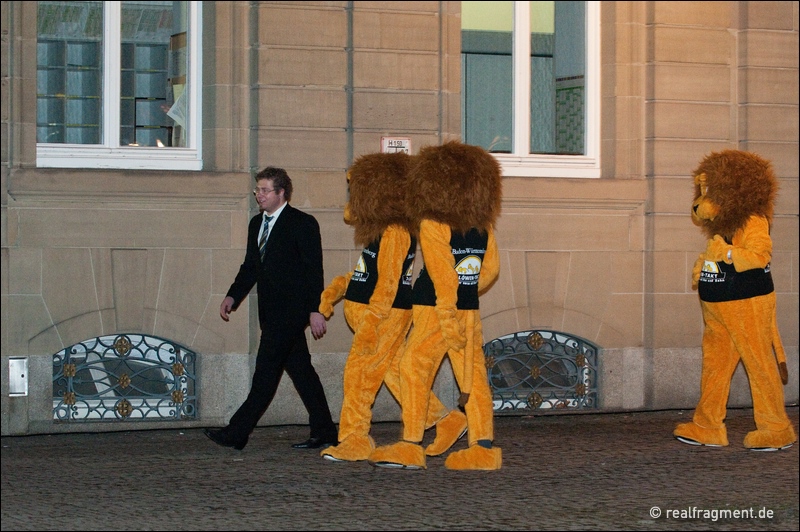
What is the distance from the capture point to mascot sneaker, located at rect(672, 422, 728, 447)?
28.4ft

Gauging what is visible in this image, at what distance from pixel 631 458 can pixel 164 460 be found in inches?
121

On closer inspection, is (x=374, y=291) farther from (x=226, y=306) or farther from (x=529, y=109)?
(x=529, y=109)

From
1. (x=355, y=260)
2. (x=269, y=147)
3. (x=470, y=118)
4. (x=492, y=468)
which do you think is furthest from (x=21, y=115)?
(x=492, y=468)

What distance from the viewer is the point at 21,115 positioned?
9211 mm

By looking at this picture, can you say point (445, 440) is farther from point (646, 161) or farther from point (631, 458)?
point (646, 161)

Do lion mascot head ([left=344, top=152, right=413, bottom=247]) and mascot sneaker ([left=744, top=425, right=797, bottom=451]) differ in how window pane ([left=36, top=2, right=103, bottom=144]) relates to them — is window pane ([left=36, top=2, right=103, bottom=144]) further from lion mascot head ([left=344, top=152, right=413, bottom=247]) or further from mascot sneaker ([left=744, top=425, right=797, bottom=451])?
mascot sneaker ([left=744, top=425, right=797, bottom=451])

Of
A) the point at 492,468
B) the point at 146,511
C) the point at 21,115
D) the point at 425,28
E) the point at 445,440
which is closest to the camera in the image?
the point at 146,511

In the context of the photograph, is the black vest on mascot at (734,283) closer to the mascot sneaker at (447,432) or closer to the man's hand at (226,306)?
the mascot sneaker at (447,432)

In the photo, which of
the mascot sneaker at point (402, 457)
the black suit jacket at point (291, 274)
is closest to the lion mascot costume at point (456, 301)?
the mascot sneaker at point (402, 457)

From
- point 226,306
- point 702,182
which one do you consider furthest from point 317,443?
point 702,182

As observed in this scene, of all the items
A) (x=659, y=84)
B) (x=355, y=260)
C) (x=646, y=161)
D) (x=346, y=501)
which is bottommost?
(x=346, y=501)

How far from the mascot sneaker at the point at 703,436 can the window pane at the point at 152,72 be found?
14.7ft

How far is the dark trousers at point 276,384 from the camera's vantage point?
823 centimetres

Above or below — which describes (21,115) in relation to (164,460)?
above
